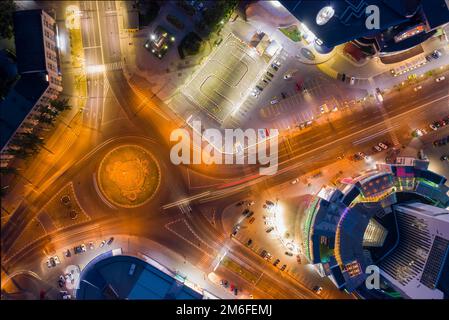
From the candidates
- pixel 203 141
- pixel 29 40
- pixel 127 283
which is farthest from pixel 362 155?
pixel 29 40

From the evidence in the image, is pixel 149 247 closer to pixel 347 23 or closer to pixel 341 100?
pixel 341 100

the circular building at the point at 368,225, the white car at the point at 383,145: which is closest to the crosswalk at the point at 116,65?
the circular building at the point at 368,225

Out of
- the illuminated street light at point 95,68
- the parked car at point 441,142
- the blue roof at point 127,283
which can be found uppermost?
the illuminated street light at point 95,68

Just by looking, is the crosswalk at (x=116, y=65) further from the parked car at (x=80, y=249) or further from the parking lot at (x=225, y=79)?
the parked car at (x=80, y=249)

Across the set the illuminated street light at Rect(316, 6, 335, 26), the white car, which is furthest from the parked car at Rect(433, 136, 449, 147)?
the illuminated street light at Rect(316, 6, 335, 26)

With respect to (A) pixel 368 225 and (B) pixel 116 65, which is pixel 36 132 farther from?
(A) pixel 368 225

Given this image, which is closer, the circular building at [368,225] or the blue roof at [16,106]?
the blue roof at [16,106]
